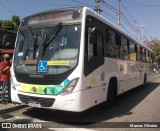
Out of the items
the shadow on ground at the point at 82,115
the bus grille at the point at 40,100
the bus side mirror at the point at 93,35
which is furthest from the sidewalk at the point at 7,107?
the bus side mirror at the point at 93,35

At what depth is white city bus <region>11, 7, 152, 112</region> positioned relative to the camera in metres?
6.51

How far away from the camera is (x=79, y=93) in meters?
6.47

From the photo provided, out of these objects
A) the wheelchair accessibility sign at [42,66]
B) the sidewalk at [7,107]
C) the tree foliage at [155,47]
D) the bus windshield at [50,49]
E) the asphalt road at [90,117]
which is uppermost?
the tree foliage at [155,47]

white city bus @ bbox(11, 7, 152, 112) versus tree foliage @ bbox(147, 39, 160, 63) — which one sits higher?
tree foliage @ bbox(147, 39, 160, 63)

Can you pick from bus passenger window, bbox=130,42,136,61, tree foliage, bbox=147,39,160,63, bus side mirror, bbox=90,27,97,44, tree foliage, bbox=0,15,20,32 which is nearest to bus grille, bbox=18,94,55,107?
bus side mirror, bbox=90,27,97,44

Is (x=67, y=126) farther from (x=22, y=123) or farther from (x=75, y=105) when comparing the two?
(x=22, y=123)

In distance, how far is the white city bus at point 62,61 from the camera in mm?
6508

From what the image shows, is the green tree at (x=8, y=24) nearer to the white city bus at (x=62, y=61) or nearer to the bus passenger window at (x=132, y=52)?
the bus passenger window at (x=132, y=52)

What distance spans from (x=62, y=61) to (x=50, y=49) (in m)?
0.56

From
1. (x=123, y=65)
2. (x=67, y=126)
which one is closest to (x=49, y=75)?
(x=67, y=126)

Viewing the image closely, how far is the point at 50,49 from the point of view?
692 cm

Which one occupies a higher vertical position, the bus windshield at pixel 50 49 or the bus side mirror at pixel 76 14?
the bus side mirror at pixel 76 14

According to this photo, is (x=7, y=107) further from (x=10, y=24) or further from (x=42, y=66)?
(x=10, y=24)

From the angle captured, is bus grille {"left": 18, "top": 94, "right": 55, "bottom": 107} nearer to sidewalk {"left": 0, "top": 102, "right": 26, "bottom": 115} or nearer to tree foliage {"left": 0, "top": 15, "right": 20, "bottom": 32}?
sidewalk {"left": 0, "top": 102, "right": 26, "bottom": 115}
